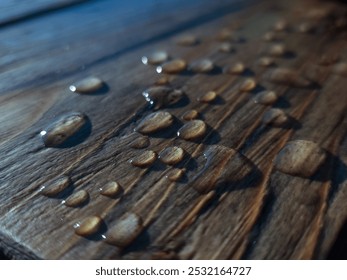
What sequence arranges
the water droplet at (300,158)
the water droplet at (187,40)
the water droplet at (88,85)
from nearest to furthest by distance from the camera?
the water droplet at (300,158) < the water droplet at (88,85) < the water droplet at (187,40)

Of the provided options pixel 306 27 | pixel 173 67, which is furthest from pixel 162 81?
pixel 306 27

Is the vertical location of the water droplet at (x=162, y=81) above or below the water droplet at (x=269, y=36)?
above

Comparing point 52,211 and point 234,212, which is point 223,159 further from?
point 52,211

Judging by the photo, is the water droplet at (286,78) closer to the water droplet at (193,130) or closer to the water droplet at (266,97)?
the water droplet at (266,97)

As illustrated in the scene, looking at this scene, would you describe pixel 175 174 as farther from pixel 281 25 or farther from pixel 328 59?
pixel 281 25

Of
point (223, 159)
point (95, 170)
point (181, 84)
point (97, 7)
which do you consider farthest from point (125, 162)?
point (97, 7)

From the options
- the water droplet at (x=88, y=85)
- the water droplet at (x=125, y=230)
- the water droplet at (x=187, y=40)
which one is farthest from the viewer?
the water droplet at (x=187, y=40)

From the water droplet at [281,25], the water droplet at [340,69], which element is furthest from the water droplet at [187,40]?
the water droplet at [340,69]
